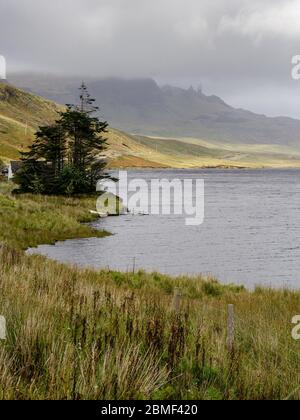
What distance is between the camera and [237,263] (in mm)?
28312

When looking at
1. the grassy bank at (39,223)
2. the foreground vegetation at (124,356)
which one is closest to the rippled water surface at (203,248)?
the grassy bank at (39,223)

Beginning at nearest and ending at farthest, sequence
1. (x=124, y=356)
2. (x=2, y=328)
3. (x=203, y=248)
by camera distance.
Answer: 1. (x=124, y=356)
2. (x=2, y=328)
3. (x=203, y=248)

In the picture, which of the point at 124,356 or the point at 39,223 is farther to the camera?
the point at 39,223

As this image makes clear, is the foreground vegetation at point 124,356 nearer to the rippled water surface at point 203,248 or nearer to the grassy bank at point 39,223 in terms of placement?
the rippled water surface at point 203,248

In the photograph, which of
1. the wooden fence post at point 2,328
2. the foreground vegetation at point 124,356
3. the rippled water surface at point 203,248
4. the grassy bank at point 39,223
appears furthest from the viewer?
the grassy bank at point 39,223

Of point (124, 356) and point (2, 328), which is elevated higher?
point (2, 328)

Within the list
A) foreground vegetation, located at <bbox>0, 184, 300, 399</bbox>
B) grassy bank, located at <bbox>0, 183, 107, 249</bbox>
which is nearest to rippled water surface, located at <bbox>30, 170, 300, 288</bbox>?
grassy bank, located at <bbox>0, 183, 107, 249</bbox>

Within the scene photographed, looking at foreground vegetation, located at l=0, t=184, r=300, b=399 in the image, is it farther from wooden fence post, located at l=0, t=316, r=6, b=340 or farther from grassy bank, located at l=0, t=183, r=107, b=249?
grassy bank, located at l=0, t=183, r=107, b=249

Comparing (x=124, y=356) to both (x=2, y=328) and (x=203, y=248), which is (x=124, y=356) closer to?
(x=2, y=328)

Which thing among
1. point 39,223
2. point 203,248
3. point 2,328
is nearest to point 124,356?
point 2,328

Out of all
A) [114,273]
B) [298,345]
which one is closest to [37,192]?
[114,273]

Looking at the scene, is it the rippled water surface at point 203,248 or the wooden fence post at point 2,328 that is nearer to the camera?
the wooden fence post at point 2,328
